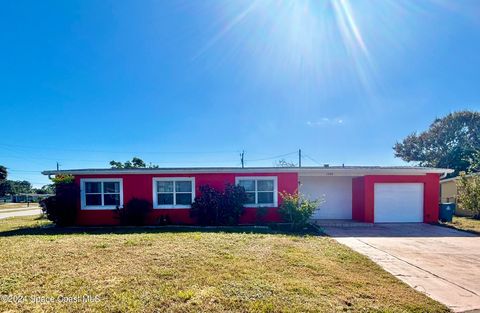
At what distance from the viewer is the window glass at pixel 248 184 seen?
12.7 metres

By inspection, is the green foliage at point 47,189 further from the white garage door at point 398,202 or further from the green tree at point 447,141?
the green tree at point 447,141

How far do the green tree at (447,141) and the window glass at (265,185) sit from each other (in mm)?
27400

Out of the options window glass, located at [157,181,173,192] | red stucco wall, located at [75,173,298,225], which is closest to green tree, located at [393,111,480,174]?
red stucco wall, located at [75,173,298,225]

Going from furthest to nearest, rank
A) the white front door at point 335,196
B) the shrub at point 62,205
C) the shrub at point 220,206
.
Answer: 1. the white front door at point 335,196
2. the shrub at point 62,205
3. the shrub at point 220,206

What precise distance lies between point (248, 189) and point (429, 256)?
7489 mm

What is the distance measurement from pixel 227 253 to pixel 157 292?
2607 mm

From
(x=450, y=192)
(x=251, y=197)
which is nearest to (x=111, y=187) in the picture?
(x=251, y=197)

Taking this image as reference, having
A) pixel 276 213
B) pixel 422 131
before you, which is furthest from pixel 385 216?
pixel 422 131

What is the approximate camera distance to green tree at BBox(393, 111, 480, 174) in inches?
1193

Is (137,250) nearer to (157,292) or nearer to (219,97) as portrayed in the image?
(157,292)

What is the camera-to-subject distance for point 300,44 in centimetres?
941

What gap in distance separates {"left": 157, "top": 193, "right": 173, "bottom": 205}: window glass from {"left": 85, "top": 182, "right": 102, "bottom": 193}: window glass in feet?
9.28

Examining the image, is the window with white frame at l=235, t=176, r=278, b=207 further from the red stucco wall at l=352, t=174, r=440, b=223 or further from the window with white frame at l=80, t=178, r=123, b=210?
the window with white frame at l=80, t=178, r=123, b=210

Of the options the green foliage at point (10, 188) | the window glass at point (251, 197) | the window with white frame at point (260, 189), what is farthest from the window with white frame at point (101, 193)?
the green foliage at point (10, 188)
